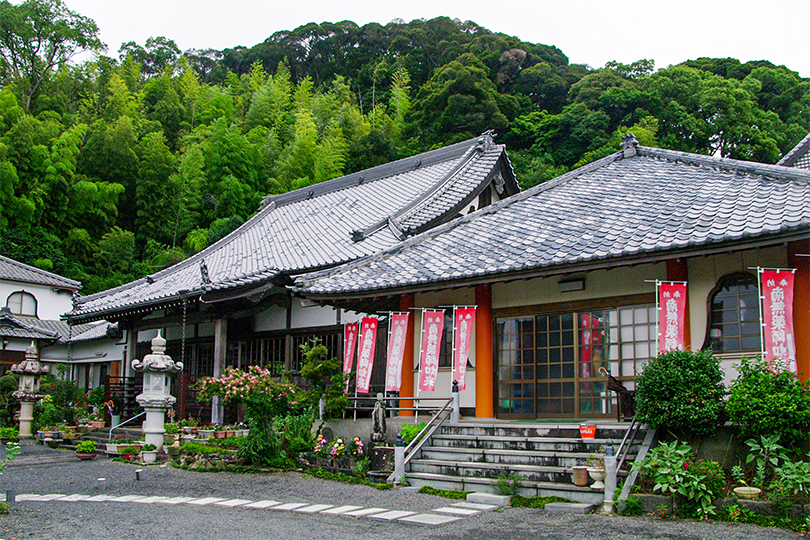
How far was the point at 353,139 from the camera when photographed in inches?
1459

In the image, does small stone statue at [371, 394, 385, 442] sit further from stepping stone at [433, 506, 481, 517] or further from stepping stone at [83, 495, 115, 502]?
stepping stone at [83, 495, 115, 502]

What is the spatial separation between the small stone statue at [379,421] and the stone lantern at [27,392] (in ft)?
43.8

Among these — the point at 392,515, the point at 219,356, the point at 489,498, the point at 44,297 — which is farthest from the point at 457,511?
the point at 44,297

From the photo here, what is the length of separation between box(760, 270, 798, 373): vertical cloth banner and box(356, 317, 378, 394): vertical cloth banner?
6.64 meters

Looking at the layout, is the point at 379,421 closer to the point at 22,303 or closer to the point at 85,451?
the point at 85,451

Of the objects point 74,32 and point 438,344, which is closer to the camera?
point 438,344

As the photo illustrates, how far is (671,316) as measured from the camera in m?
9.56

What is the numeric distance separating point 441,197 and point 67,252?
2561cm

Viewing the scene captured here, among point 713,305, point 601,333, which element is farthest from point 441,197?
point 713,305

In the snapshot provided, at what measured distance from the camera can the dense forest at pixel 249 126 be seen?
31875 mm

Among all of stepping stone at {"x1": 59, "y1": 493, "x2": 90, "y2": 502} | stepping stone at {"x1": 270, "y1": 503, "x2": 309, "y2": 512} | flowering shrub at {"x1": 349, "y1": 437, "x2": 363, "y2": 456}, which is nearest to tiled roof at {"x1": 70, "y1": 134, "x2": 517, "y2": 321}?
flowering shrub at {"x1": 349, "y1": 437, "x2": 363, "y2": 456}

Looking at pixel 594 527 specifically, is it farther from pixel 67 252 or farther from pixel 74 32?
pixel 74 32

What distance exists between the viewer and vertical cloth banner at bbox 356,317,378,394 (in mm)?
12547

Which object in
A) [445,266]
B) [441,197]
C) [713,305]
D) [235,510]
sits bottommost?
[235,510]
